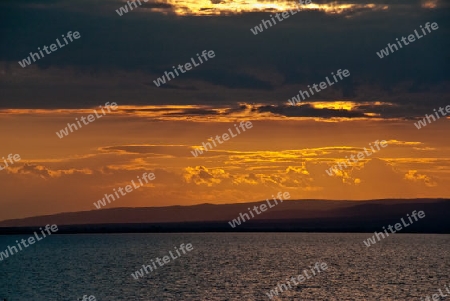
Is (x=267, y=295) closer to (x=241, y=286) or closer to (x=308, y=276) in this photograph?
(x=241, y=286)

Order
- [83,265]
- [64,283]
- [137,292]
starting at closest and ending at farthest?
[137,292], [64,283], [83,265]

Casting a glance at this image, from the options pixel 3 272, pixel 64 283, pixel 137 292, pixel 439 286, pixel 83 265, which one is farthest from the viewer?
pixel 83 265

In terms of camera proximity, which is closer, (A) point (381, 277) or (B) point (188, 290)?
(B) point (188, 290)

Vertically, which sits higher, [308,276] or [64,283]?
[64,283]

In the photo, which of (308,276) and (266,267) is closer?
(308,276)

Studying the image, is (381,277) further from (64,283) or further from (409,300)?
(64,283)

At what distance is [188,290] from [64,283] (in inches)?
831

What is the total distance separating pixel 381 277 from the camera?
112 meters

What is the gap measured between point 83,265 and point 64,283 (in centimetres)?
4218

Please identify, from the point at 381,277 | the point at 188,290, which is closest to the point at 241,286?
the point at 188,290

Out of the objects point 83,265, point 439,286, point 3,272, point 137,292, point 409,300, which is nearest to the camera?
point 409,300

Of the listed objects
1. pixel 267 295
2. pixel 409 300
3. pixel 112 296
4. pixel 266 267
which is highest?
pixel 112 296

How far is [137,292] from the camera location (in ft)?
307

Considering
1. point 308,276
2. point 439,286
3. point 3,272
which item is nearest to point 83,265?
point 3,272
